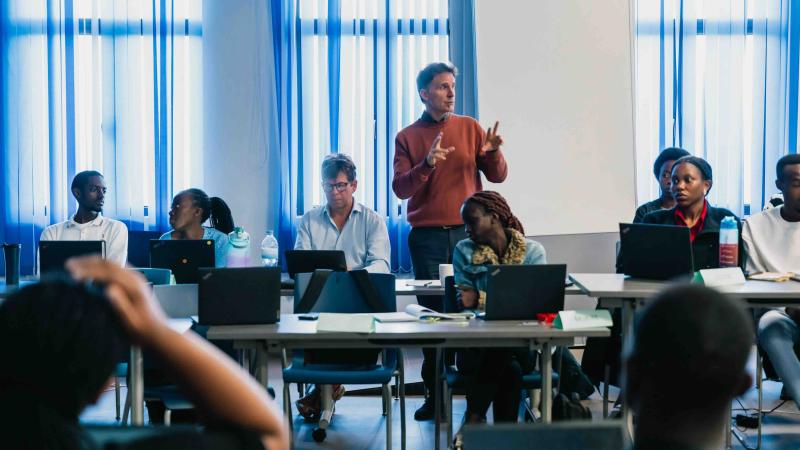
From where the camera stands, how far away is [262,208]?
6.83m

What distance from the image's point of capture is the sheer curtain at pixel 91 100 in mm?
6832

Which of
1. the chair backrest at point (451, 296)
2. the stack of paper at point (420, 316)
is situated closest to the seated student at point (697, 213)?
the chair backrest at point (451, 296)

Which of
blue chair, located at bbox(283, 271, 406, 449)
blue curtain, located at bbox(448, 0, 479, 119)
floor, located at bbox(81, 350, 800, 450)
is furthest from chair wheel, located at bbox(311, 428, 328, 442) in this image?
blue curtain, located at bbox(448, 0, 479, 119)

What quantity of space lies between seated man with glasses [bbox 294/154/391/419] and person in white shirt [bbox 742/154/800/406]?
187 cm

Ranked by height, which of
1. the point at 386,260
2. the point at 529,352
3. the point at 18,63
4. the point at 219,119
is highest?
the point at 18,63

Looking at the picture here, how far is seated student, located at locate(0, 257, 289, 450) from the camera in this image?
97cm

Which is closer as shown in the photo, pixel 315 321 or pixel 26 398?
pixel 26 398

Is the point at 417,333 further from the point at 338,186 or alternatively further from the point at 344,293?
the point at 338,186

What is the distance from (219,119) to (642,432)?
589cm

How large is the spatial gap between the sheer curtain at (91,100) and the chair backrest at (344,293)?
2885 mm

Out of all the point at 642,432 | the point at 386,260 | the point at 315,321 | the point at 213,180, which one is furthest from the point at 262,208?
the point at 642,432

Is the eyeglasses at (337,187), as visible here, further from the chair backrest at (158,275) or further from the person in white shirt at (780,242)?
the person in white shirt at (780,242)

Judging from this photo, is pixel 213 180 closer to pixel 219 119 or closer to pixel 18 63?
pixel 219 119

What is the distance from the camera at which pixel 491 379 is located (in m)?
4.00
